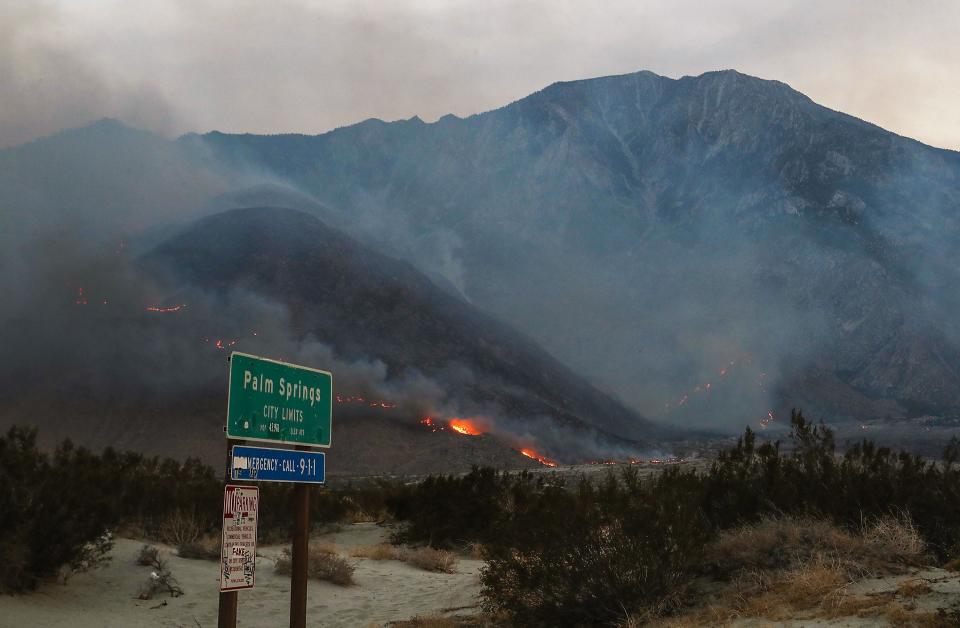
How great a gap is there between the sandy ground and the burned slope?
71632 mm

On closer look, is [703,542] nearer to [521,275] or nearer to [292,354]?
[292,354]

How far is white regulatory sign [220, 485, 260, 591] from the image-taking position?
19.4 ft

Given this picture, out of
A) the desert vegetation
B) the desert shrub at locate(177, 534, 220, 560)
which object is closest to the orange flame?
the desert shrub at locate(177, 534, 220, 560)

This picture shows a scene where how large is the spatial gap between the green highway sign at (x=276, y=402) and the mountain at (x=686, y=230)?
103972 mm

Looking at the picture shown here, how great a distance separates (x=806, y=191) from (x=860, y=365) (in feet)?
124

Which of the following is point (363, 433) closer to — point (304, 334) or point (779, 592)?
point (304, 334)

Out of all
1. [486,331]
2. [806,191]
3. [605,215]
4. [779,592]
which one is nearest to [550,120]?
[605,215]

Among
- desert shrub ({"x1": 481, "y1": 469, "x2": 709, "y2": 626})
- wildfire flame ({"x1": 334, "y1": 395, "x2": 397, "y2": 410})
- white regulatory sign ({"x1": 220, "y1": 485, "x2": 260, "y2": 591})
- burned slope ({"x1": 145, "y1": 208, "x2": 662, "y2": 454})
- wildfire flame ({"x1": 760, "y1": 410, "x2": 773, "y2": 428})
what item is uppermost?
burned slope ({"x1": 145, "y1": 208, "x2": 662, "y2": 454})

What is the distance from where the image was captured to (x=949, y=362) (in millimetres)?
101938

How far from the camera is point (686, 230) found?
137m

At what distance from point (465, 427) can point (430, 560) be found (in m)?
68.5

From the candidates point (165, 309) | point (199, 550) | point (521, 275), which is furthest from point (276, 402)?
point (521, 275)

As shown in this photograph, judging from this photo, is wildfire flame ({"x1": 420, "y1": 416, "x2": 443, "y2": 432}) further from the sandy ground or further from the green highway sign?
the green highway sign

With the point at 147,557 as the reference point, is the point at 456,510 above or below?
above
